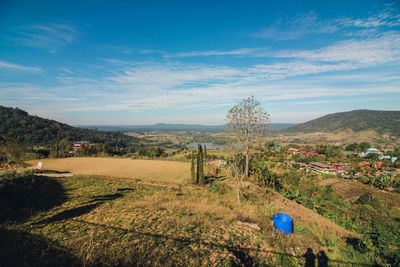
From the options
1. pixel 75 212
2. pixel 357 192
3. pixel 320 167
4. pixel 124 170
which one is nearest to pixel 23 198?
pixel 75 212

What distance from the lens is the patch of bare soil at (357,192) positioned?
22406 millimetres

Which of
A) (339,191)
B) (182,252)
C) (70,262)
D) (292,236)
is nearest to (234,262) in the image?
(182,252)

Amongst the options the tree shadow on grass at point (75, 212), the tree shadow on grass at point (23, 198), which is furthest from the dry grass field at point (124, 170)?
the tree shadow on grass at point (75, 212)

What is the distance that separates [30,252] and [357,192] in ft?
128

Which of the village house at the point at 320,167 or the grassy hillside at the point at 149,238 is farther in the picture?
the village house at the point at 320,167

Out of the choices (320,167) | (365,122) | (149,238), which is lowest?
(320,167)

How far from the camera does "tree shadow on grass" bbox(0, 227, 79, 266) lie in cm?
362

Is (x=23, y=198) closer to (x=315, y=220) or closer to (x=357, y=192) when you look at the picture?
(x=315, y=220)

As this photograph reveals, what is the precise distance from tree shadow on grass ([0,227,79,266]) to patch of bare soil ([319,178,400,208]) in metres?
32.3

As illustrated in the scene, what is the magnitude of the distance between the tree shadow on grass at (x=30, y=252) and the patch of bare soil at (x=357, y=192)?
32.3 meters

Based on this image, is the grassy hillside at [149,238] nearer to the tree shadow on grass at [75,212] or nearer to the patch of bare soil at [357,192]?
the tree shadow on grass at [75,212]

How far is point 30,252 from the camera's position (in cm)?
400

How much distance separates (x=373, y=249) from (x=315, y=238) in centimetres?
168

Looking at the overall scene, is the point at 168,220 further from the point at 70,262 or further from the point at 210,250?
the point at 70,262
